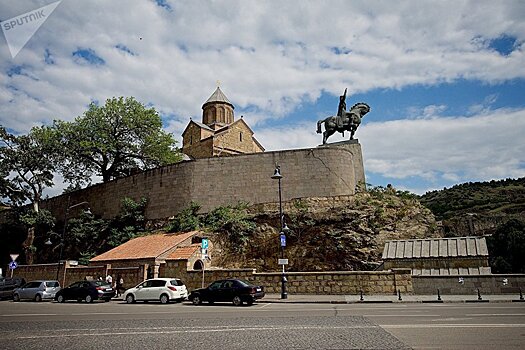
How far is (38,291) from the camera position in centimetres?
2327

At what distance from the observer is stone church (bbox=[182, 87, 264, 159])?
50375 mm

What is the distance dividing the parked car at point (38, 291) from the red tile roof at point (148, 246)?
3615mm

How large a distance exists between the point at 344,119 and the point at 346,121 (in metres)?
0.22

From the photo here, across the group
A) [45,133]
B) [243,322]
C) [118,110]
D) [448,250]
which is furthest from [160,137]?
[243,322]

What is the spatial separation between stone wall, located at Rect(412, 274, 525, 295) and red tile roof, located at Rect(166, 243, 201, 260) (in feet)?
40.4

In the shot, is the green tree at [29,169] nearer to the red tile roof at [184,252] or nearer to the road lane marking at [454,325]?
the red tile roof at [184,252]

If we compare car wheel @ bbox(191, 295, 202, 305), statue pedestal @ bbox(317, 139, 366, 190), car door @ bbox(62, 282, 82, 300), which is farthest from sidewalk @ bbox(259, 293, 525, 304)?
statue pedestal @ bbox(317, 139, 366, 190)

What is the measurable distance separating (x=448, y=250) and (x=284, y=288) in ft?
29.4

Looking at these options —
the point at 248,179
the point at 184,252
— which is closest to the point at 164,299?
the point at 184,252

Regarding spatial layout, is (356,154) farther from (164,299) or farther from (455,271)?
(164,299)

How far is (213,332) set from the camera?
9102mm

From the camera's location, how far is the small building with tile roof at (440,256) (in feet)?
65.5

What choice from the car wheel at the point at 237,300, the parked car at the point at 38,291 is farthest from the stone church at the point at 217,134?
the car wheel at the point at 237,300

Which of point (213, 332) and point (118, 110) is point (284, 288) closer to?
point (213, 332)
